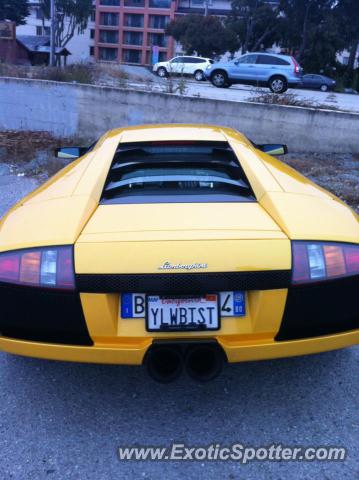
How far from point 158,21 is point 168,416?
240 ft

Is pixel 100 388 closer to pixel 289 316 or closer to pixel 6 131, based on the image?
pixel 289 316

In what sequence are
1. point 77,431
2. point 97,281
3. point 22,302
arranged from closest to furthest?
point 97,281 < point 22,302 < point 77,431

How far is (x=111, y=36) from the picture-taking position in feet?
229

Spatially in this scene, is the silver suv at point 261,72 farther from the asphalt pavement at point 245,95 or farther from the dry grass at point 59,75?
the dry grass at point 59,75

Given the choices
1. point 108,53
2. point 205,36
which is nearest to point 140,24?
point 108,53

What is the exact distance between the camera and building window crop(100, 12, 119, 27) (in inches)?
2692

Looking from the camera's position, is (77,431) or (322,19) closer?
(77,431)

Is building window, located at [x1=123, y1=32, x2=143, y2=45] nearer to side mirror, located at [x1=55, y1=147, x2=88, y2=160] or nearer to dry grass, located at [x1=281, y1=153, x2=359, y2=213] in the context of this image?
dry grass, located at [x1=281, y1=153, x2=359, y2=213]

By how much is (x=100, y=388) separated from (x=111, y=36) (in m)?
75.9

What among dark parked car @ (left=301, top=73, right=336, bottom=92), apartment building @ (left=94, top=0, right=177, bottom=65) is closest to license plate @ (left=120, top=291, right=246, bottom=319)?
dark parked car @ (left=301, top=73, right=336, bottom=92)

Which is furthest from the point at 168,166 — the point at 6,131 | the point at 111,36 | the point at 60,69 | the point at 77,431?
the point at 111,36

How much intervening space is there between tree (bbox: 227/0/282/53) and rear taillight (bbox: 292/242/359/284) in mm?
52289

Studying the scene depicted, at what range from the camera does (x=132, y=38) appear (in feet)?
224

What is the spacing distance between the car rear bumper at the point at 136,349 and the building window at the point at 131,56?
7347 cm
